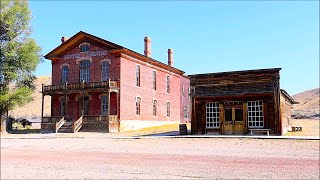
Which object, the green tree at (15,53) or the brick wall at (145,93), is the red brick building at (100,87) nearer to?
the brick wall at (145,93)

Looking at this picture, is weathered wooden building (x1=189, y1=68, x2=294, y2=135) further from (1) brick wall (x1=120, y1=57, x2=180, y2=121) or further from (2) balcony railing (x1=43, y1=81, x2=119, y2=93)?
(1) brick wall (x1=120, y1=57, x2=180, y2=121)

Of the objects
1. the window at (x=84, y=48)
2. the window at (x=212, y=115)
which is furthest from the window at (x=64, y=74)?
the window at (x=212, y=115)

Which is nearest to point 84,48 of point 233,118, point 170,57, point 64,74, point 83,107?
point 64,74

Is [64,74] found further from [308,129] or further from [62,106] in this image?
[308,129]

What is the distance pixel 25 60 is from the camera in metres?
34.0

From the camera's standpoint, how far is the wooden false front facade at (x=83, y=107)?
32.0 m

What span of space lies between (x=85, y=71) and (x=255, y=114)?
1863 cm

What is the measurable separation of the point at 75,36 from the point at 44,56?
467 cm

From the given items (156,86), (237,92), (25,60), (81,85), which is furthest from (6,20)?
(237,92)

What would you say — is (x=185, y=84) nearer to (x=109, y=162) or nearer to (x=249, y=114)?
(x=249, y=114)

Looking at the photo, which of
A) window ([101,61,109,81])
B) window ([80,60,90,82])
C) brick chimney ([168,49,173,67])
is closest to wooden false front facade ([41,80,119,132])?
window ([101,61,109,81])

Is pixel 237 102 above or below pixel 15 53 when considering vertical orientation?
below

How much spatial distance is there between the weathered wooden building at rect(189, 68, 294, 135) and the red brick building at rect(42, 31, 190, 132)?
32.3ft

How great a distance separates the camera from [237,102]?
24188mm
